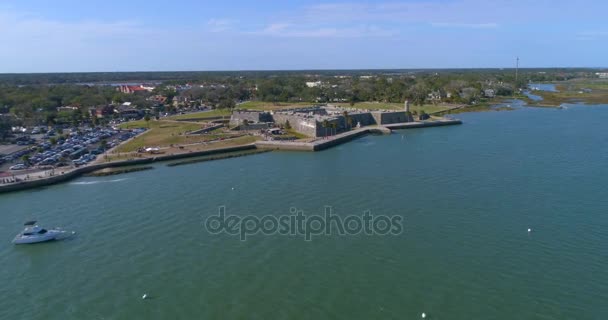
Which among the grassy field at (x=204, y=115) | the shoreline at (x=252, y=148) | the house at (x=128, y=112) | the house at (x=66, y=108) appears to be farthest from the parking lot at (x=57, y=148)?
the house at (x=66, y=108)

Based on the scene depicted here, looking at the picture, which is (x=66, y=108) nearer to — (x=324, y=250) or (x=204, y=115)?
(x=204, y=115)

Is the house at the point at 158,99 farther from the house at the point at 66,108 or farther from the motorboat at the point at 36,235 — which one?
the motorboat at the point at 36,235

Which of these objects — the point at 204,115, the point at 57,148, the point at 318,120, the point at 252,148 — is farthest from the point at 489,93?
Result: the point at 57,148

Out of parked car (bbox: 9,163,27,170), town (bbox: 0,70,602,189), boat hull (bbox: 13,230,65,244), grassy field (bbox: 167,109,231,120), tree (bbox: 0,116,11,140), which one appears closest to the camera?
boat hull (bbox: 13,230,65,244)

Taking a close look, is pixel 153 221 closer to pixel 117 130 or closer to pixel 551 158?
pixel 551 158

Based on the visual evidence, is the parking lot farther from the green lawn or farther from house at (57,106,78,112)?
house at (57,106,78,112)

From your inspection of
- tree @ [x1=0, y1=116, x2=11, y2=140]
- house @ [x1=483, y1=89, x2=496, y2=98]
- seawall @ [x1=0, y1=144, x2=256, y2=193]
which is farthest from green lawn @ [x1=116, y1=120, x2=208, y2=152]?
house @ [x1=483, y1=89, x2=496, y2=98]
